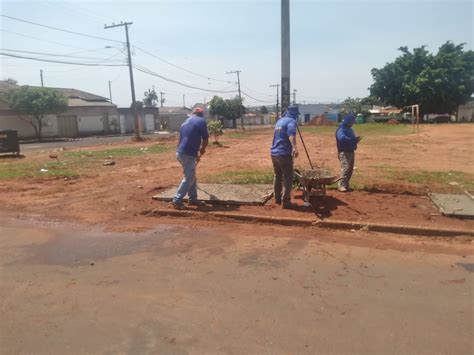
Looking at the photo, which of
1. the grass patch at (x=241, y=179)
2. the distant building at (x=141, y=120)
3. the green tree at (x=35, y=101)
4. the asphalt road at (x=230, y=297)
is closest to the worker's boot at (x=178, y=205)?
the asphalt road at (x=230, y=297)

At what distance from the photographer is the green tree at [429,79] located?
165 feet

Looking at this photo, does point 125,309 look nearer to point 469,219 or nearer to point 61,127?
point 469,219

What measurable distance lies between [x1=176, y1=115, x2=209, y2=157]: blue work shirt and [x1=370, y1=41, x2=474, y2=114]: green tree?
49097 mm

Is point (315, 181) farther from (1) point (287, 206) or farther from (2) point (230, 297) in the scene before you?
(2) point (230, 297)

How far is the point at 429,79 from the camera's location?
50281 millimetres

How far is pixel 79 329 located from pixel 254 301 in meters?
1.56

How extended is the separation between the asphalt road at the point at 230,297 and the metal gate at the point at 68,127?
1683 inches

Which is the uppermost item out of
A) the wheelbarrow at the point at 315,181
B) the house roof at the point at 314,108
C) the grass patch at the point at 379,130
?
the house roof at the point at 314,108

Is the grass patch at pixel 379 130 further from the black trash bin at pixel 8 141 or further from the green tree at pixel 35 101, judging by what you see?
the black trash bin at pixel 8 141

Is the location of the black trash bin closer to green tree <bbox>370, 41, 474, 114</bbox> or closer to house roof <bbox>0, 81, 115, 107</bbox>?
house roof <bbox>0, 81, 115, 107</bbox>

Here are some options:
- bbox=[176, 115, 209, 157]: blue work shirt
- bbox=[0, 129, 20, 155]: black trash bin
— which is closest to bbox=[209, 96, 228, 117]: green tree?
bbox=[0, 129, 20, 155]: black trash bin

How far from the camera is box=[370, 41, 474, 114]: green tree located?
5031 cm

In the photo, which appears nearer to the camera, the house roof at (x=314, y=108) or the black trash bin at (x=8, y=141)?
the black trash bin at (x=8, y=141)

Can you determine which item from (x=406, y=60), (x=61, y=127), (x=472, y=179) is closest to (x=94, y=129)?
(x=61, y=127)
